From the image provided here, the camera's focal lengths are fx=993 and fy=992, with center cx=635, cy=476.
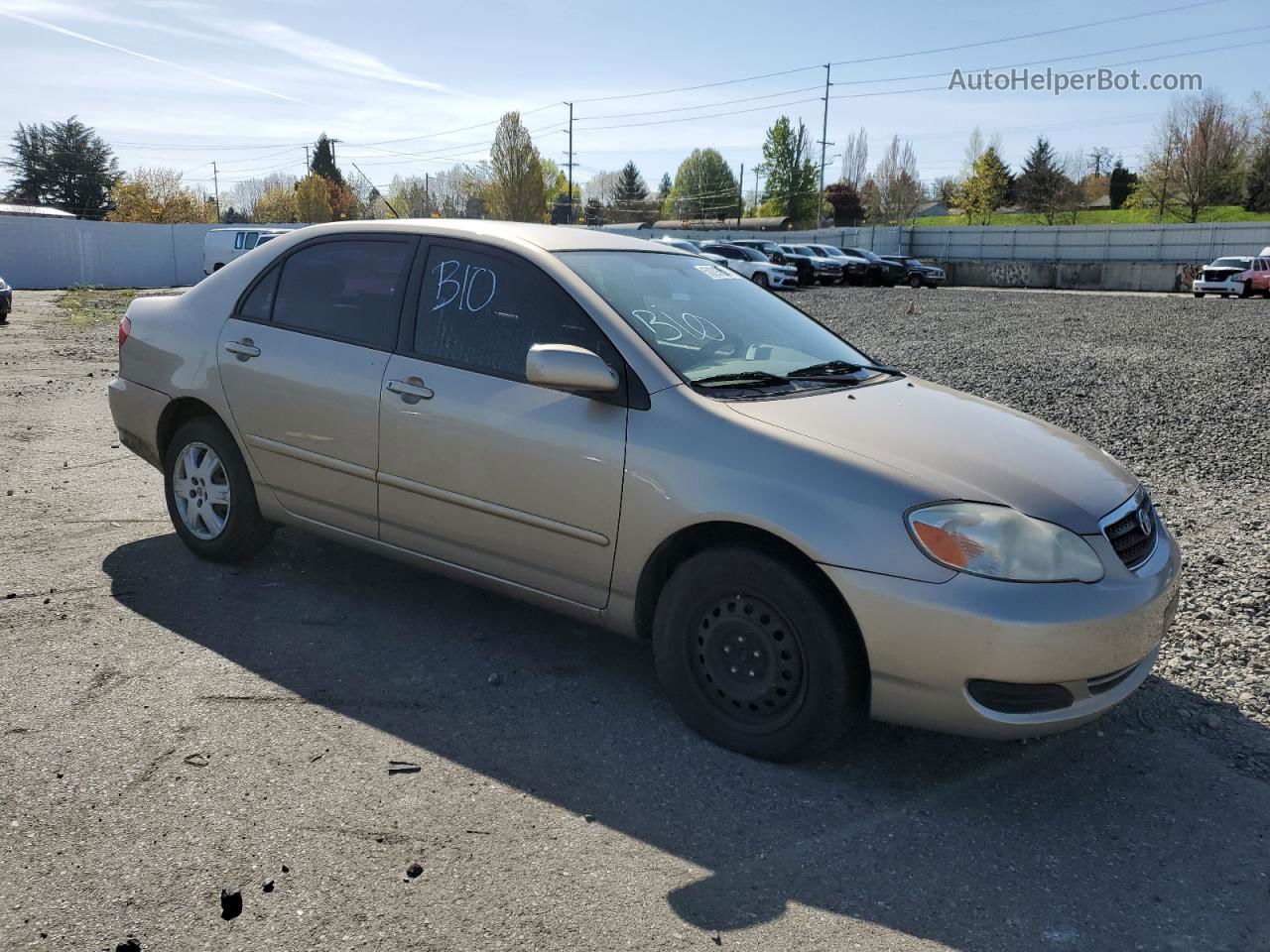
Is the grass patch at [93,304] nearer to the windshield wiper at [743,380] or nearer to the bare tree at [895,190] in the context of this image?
the windshield wiper at [743,380]

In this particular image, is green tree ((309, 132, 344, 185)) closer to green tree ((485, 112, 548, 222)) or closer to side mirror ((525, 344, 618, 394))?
green tree ((485, 112, 548, 222))

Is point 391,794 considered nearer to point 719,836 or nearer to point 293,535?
point 719,836

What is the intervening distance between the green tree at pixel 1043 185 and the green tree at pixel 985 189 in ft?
5.79

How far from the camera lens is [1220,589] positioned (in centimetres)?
489

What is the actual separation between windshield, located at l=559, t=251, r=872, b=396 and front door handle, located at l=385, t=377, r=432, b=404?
76cm

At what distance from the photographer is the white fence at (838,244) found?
3397 cm

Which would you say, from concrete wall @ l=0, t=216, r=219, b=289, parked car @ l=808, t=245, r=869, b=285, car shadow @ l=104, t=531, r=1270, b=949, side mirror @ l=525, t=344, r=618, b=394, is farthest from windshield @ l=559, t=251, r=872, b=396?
parked car @ l=808, t=245, r=869, b=285

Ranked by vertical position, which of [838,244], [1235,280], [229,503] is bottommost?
[229,503]

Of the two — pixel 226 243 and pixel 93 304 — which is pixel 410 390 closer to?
pixel 93 304

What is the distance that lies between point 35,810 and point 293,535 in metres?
2.70

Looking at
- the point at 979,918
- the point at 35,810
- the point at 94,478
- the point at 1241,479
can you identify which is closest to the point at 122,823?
the point at 35,810

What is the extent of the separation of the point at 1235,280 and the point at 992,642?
35.1 m

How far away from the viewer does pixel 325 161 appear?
328ft

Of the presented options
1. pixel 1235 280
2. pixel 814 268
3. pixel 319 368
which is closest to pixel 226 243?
pixel 814 268
